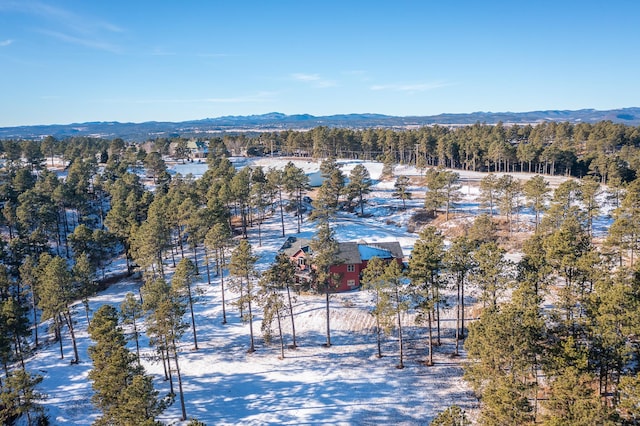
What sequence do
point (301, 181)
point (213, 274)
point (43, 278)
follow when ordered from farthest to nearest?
point (301, 181) < point (213, 274) < point (43, 278)

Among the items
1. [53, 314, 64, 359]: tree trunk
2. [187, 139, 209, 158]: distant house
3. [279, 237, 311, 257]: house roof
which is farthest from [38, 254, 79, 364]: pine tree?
[187, 139, 209, 158]: distant house

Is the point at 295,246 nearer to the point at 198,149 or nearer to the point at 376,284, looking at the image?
the point at 376,284

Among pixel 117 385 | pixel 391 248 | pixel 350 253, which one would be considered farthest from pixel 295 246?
pixel 117 385

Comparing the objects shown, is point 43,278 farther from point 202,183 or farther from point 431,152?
point 431,152

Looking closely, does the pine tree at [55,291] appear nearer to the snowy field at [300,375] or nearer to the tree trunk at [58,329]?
the tree trunk at [58,329]

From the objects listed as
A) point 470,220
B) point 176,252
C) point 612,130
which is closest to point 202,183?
point 176,252
